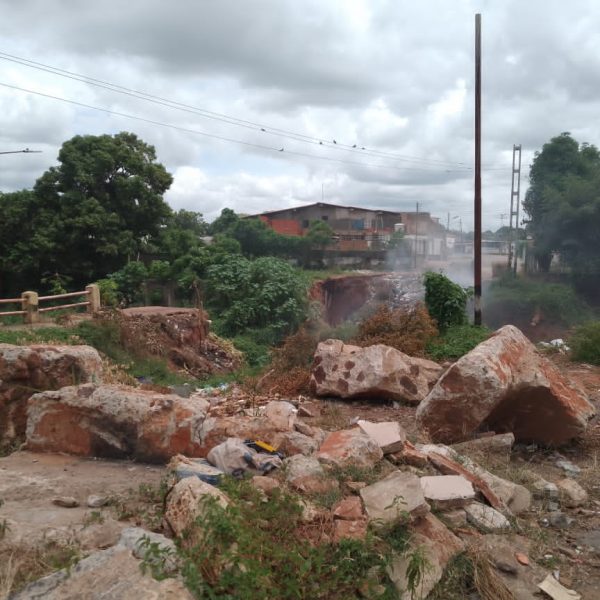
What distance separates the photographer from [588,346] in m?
11.8

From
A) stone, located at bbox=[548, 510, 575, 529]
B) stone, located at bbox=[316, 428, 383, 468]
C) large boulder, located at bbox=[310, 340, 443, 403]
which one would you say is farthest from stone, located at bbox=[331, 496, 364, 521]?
large boulder, located at bbox=[310, 340, 443, 403]

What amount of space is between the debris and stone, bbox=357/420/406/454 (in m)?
1.39

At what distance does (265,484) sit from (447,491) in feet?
4.28

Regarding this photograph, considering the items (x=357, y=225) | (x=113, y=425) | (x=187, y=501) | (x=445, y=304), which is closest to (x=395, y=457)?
(x=187, y=501)

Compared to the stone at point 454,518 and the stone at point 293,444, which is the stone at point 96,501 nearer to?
the stone at point 293,444

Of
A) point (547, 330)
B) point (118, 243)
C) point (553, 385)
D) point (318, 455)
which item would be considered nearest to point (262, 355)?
point (118, 243)

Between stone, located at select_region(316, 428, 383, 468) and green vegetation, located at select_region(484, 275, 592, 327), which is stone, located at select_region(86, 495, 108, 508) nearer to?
stone, located at select_region(316, 428, 383, 468)

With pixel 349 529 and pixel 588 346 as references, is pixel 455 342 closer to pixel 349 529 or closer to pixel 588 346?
pixel 588 346

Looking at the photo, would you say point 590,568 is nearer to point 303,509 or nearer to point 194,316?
point 303,509

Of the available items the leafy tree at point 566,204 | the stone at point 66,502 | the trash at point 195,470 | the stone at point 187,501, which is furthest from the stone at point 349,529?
the leafy tree at point 566,204

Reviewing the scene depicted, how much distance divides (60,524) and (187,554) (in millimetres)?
894

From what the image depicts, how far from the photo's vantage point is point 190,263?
2191cm

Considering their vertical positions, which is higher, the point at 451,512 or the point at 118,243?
the point at 118,243

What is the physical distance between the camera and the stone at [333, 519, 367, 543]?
3.16 m
